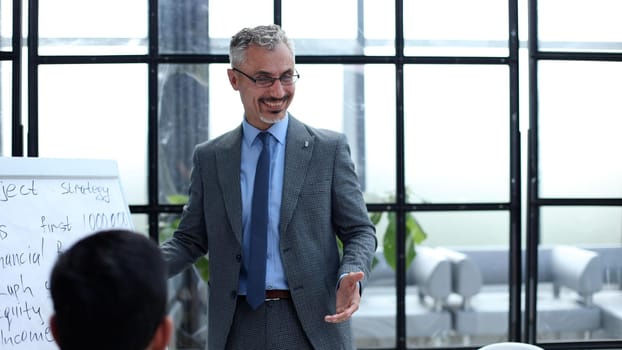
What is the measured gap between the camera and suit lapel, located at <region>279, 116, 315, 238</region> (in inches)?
88.0

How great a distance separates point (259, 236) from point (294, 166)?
0.23 meters

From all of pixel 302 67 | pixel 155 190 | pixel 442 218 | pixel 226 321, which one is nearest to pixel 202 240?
pixel 226 321

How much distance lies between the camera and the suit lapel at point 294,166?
2.23 meters

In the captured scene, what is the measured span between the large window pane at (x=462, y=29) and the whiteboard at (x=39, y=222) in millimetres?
1448

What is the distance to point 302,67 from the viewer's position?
10.6 feet

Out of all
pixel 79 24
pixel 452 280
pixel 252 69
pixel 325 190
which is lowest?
pixel 452 280

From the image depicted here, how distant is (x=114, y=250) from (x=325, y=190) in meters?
1.19

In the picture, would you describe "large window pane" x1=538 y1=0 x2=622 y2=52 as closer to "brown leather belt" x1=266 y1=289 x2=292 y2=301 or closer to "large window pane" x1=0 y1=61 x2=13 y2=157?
"brown leather belt" x1=266 y1=289 x2=292 y2=301

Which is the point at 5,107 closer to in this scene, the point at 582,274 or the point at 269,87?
the point at 269,87

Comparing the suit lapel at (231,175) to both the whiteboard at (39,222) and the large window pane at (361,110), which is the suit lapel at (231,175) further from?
the large window pane at (361,110)

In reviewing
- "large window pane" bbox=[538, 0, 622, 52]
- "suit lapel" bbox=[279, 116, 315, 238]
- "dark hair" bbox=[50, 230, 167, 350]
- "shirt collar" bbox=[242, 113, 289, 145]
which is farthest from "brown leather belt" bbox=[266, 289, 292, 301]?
"large window pane" bbox=[538, 0, 622, 52]

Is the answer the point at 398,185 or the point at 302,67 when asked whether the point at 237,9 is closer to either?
the point at 302,67

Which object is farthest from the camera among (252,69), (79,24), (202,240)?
(79,24)

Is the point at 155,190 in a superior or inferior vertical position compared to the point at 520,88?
inferior
